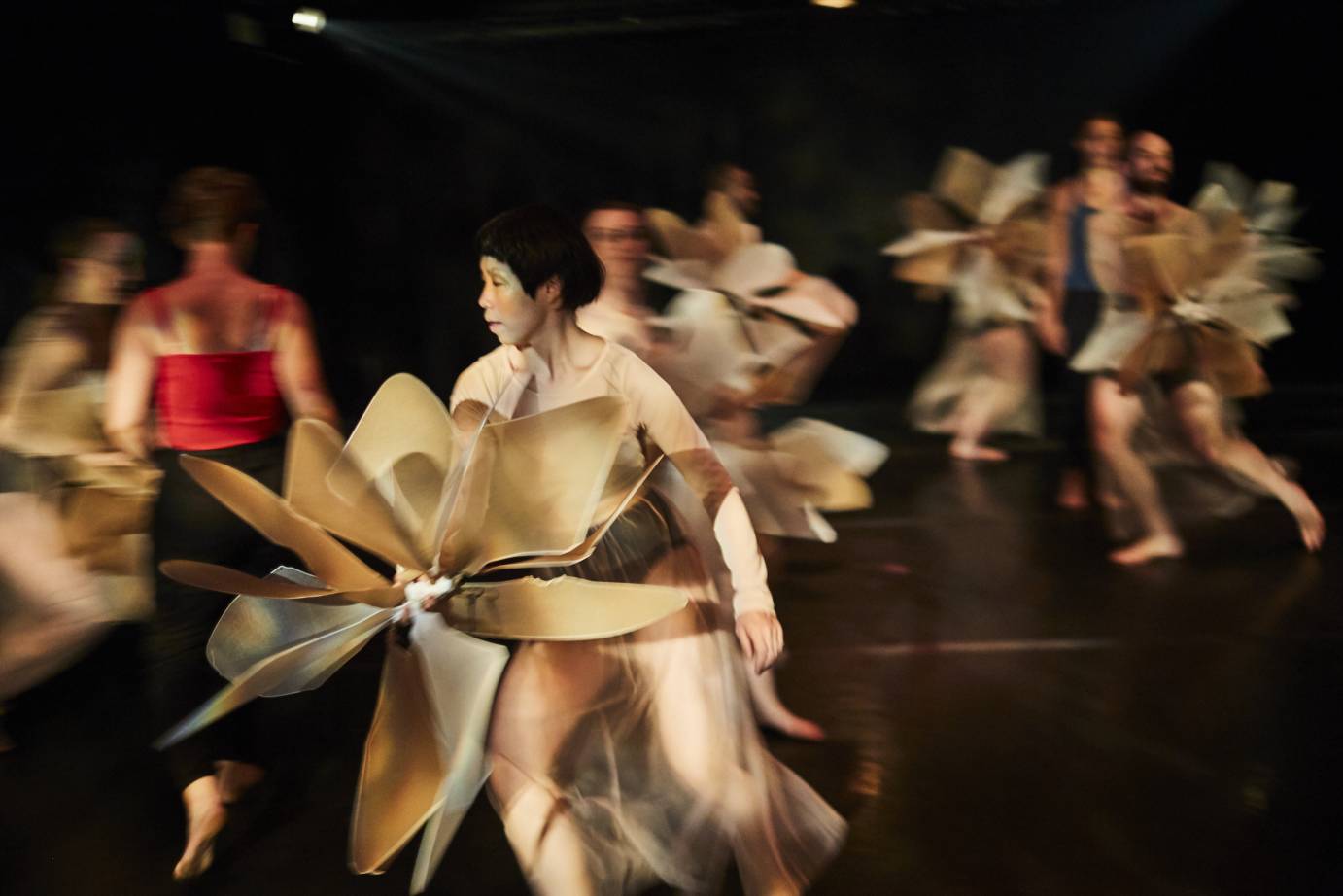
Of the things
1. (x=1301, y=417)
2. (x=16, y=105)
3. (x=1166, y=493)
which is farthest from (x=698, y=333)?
(x=1301, y=417)

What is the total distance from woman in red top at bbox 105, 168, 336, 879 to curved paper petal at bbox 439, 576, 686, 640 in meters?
1.02

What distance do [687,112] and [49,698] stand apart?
4970 millimetres

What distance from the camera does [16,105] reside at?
4.96 metres

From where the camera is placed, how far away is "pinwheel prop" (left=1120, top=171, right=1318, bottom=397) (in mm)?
3805

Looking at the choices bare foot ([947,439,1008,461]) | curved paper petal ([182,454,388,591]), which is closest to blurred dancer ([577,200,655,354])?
curved paper petal ([182,454,388,591])

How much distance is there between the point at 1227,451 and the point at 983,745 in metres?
1.97

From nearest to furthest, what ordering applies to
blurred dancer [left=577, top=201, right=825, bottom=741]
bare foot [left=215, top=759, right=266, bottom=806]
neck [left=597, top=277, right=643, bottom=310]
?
1. bare foot [left=215, top=759, right=266, bottom=806]
2. blurred dancer [left=577, top=201, right=825, bottom=741]
3. neck [left=597, top=277, right=643, bottom=310]

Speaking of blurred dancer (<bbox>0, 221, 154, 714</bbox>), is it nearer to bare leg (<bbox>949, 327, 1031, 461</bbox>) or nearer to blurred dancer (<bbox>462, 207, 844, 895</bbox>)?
blurred dancer (<bbox>462, 207, 844, 895</bbox>)

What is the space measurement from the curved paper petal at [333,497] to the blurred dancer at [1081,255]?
316cm

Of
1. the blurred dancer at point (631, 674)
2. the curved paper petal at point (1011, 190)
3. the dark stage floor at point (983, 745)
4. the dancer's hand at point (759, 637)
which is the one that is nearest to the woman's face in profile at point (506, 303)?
the blurred dancer at point (631, 674)

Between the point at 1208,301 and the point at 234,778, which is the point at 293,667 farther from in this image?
the point at 1208,301

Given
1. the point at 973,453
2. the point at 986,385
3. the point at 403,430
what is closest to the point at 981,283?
the point at 986,385

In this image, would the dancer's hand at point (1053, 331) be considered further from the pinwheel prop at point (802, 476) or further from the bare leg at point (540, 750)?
the bare leg at point (540, 750)

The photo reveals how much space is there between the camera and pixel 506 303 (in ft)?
5.95
